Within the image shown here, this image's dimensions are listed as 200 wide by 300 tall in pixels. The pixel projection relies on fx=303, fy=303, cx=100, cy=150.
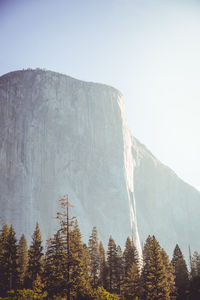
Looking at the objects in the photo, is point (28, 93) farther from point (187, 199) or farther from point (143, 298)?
point (143, 298)

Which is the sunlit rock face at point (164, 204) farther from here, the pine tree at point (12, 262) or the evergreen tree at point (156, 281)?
the pine tree at point (12, 262)

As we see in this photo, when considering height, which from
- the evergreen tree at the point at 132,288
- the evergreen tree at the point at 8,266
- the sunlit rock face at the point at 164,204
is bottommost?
the evergreen tree at the point at 132,288

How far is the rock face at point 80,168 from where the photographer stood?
334ft

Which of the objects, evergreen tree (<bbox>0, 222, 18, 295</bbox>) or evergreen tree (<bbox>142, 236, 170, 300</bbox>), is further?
evergreen tree (<bbox>0, 222, 18, 295</bbox>)

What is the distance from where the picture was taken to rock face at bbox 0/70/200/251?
101688 millimetres

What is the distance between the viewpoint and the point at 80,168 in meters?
112

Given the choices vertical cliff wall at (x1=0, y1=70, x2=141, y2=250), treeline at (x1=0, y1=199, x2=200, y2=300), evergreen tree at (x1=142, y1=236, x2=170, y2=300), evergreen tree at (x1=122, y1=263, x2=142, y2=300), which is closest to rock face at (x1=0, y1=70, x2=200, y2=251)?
vertical cliff wall at (x1=0, y1=70, x2=141, y2=250)

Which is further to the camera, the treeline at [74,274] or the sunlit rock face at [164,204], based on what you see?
the sunlit rock face at [164,204]

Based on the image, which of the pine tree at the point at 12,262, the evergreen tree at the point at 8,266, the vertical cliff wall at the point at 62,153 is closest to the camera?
the evergreen tree at the point at 8,266

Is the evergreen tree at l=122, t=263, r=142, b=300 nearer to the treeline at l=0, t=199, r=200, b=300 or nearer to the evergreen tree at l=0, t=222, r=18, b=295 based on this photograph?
the treeline at l=0, t=199, r=200, b=300

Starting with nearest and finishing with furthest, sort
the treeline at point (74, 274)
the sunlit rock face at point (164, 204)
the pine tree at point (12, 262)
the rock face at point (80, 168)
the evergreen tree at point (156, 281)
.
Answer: the treeline at point (74, 274) < the evergreen tree at point (156, 281) < the pine tree at point (12, 262) < the rock face at point (80, 168) < the sunlit rock face at point (164, 204)

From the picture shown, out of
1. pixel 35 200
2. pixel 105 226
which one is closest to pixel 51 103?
pixel 35 200

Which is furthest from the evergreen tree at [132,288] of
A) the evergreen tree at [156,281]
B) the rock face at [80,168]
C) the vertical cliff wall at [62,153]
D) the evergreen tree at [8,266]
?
the vertical cliff wall at [62,153]

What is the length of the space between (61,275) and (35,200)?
76465 mm
